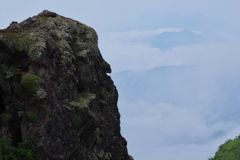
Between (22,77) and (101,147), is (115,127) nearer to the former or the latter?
(101,147)

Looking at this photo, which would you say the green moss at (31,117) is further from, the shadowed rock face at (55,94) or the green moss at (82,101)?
the green moss at (82,101)

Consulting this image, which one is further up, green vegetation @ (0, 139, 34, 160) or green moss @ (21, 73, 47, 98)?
green moss @ (21, 73, 47, 98)

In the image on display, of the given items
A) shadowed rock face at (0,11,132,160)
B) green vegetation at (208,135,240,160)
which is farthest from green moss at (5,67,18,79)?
green vegetation at (208,135,240,160)

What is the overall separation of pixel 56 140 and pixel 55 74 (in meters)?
7.47

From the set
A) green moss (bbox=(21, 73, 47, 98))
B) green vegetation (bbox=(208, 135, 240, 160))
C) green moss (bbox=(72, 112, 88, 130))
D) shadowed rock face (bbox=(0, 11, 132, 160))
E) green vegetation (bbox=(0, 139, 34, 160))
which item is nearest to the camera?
green vegetation (bbox=(0, 139, 34, 160))

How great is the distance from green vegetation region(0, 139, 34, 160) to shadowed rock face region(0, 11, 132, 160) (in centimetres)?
102

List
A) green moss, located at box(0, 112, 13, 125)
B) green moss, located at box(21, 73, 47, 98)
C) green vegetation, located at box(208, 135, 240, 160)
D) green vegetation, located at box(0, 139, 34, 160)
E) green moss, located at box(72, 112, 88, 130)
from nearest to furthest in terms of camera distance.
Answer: green vegetation, located at box(0, 139, 34, 160)
green moss, located at box(0, 112, 13, 125)
green moss, located at box(21, 73, 47, 98)
green moss, located at box(72, 112, 88, 130)
green vegetation, located at box(208, 135, 240, 160)

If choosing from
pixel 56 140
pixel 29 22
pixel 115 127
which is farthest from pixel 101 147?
pixel 29 22

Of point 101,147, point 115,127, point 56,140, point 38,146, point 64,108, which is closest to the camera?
point 38,146

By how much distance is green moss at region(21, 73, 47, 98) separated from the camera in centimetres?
3478

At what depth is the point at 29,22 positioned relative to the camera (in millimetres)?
46438

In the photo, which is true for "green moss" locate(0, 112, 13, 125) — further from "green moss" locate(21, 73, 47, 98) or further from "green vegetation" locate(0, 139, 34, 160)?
"green moss" locate(21, 73, 47, 98)

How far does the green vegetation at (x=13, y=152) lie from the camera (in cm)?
3119

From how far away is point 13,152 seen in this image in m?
32.0
